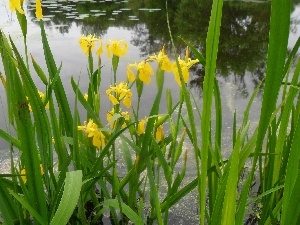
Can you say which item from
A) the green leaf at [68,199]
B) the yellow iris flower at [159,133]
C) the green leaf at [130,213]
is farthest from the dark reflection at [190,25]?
the green leaf at [68,199]

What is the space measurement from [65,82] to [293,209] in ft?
6.49

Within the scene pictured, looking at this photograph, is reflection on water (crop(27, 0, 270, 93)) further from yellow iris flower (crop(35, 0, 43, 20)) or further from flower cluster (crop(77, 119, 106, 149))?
yellow iris flower (crop(35, 0, 43, 20))

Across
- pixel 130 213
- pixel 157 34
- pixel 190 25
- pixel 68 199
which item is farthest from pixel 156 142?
pixel 190 25

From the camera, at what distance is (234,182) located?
37cm

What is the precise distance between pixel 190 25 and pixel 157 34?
2.28 ft

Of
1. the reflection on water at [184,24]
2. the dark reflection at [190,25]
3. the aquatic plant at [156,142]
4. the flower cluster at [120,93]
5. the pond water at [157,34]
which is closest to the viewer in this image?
the aquatic plant at [156,142]

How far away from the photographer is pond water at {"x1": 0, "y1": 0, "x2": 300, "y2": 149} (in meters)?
2.34

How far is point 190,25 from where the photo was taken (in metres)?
4.31

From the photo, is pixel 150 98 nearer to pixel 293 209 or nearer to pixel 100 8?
pixel 293 209

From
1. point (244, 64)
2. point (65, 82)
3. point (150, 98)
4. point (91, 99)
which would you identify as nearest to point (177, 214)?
point (91, 99)

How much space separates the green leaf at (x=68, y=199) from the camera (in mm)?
476

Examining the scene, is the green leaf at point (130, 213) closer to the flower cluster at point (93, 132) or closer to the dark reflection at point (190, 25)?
the flower cluster at point (93, 132)

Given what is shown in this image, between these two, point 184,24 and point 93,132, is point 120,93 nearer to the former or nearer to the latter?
point 93,132

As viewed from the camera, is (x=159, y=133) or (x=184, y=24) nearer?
(x=159, y=133)
